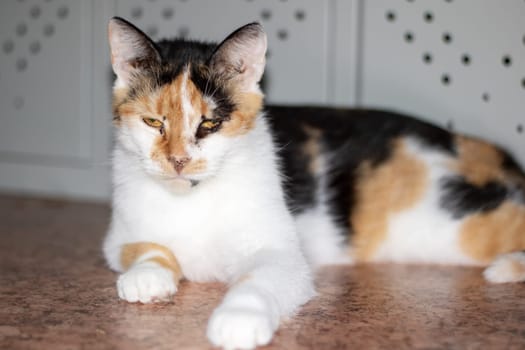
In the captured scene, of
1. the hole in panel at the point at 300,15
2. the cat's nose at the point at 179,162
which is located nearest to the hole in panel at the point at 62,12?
the hole in panel at the point at 300,15

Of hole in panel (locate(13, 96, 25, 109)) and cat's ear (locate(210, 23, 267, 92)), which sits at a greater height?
cat's ear (locate(210, 23, 267, 92))

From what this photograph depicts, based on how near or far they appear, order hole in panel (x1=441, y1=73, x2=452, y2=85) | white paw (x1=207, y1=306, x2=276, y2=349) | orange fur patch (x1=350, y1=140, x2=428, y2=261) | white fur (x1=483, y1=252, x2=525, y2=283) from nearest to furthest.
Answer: white paw (x1=207, y1=306, x2=276, y2=349)
white fur (x1=483, y1=252, x2=525, y2=283)
orange fur patch (x1=350, y1=140, x2=428, y2=261)
hole in panel (x1=441, y1=73, x2=452, y2=85)

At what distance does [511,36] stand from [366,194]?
0.78 meters

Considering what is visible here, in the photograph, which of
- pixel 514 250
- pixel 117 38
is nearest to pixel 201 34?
pixel 117 38

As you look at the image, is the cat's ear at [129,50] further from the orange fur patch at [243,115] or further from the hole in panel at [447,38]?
the hole in panel at [447,38]

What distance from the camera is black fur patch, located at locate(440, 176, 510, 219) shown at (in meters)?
2.02

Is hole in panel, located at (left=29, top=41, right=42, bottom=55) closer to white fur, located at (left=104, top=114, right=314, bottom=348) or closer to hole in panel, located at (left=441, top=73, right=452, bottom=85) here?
white fur, located at (left=104, top=114, right=314, bottom=348)

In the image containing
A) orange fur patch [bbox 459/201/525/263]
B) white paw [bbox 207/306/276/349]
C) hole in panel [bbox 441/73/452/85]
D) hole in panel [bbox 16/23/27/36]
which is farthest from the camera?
hole in panel [bbox 16/23/27/36]

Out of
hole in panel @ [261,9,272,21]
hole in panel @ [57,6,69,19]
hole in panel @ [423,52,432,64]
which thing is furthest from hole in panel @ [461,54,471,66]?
hole in panel @ [57,6,69,19]

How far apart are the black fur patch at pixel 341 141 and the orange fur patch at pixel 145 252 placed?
0.46 m

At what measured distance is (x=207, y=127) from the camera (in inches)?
64.7

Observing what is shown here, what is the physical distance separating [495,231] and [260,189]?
2.53 feet

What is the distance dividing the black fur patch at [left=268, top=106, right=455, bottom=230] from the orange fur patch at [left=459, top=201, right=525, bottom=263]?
0.24m

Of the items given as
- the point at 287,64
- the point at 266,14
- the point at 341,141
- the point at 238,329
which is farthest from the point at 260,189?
the point at 266,14
